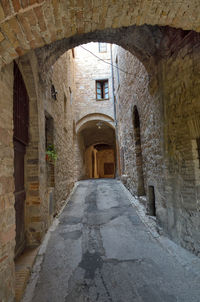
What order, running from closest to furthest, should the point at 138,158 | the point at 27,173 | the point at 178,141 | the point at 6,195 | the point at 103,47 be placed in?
the point at 6,195 → the point at 178,141 → the point at 27,173 → the point at 138,158 → the point at 103,47

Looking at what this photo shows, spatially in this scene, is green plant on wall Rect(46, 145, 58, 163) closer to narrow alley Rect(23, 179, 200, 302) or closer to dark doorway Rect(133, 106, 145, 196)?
narrow alley Rect(23, 179, 200, 302)

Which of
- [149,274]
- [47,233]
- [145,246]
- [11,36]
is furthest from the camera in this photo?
[47,233]

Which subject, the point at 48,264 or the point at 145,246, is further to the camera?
the point at 145,246

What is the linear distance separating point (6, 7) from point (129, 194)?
6684mm

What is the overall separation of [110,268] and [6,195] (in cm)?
194

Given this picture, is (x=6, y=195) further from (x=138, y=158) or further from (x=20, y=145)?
(x=138, y=158)

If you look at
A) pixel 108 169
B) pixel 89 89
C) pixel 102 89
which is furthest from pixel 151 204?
pixel 108 169

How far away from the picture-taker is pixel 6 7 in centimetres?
143

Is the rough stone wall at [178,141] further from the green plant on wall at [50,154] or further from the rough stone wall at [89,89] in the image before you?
the rough stone wall at [89,89]

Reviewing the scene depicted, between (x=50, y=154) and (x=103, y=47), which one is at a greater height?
(x=103, y=47)

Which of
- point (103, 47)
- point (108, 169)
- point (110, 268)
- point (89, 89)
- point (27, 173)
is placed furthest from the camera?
point (108, 169)

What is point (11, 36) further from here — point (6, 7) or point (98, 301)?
point (98, 301)

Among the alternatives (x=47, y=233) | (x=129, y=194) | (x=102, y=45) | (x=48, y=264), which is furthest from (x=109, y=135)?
(x=48, y=264)

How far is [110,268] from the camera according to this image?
8.82ft
